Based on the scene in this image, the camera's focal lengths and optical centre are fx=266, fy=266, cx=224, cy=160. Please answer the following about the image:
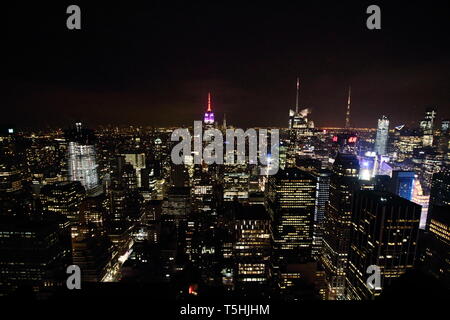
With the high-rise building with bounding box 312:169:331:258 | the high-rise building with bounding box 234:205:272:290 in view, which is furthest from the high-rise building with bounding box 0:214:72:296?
the high-rise building with bounding box 312:169:331:258

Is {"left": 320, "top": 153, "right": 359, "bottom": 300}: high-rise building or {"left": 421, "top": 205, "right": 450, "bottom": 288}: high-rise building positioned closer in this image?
{"left": 421, "top": 205, "right": 450, "bottom": 288}: high-rise building

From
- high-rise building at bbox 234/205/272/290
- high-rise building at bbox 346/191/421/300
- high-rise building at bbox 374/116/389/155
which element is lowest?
high-rise building at bbox 234/205/272/290

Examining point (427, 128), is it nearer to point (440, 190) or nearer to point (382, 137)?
point (382, 137)

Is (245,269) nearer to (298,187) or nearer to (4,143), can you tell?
(298,187)

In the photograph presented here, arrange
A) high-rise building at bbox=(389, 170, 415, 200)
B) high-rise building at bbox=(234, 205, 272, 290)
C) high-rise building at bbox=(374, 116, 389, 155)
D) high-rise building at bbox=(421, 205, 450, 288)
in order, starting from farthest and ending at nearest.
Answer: high-rise building at bbox=(374, 116, 389, 155), high-rise building at bbox=(389, 170, 415, 200), high-rise building at bbox=(234, 205, 272, 290), high-rise building at bbox=(421, 205, 450, 288)

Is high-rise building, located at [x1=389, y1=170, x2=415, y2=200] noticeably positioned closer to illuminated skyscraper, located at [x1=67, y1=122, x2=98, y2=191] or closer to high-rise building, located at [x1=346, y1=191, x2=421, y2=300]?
high-rise building, located at [x1=346, y1=191, x2=421, y2=300]

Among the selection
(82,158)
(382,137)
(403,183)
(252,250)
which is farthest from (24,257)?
(382,137)
